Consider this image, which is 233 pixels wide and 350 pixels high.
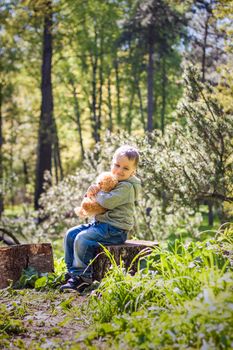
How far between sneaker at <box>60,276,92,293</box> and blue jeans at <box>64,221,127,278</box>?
2.5 inches

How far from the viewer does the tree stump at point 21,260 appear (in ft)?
19.6

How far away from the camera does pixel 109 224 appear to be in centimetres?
575

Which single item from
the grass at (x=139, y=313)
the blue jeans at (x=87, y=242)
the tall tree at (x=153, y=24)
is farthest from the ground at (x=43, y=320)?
the tall tree at (x=153, y=24)

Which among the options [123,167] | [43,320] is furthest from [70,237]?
[43,320]

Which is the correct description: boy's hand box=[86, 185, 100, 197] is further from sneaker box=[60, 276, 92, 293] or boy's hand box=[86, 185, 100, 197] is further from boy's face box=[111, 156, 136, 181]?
sneaker box=[60, 276, 92, 293]

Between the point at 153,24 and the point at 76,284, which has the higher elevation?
the point at 153,24

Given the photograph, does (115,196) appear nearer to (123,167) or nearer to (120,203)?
(120,203)

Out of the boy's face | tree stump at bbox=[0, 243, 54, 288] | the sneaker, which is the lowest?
the sneaker

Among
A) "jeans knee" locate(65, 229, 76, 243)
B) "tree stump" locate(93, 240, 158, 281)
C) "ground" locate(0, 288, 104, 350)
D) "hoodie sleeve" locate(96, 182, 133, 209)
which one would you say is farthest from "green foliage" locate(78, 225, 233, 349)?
"jeans knee" locate(65, 229, 76, 243)

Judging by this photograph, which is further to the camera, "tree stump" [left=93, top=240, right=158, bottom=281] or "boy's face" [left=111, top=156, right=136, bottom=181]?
"boy's face" [left=111, top=156, right=136, bottom=181]

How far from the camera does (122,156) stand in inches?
223

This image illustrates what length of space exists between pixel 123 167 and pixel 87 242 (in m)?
0.86

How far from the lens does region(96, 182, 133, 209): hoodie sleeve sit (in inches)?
222

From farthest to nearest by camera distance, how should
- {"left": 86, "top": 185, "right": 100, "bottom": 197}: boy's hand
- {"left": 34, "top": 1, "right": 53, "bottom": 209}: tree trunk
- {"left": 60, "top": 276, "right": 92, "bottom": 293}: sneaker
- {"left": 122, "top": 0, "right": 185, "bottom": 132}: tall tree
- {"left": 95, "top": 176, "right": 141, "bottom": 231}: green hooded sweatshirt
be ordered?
{"left": 122, "top": 0, "right": 185, "bottom": 132}: tall tree < {"left": 34, "top": 1, "right": 53, "bottom": 209}: tree trunk < {"left": 86, "top": 185, "right": 100, "bottom": 197}: boy's hand < {"left": 95, "top": 176, "right": 141, "bottom": 231}: green hooded sweatshirt < {"left": 60, "top": 276, "right": 92, "bottom": 293}: sneaker
